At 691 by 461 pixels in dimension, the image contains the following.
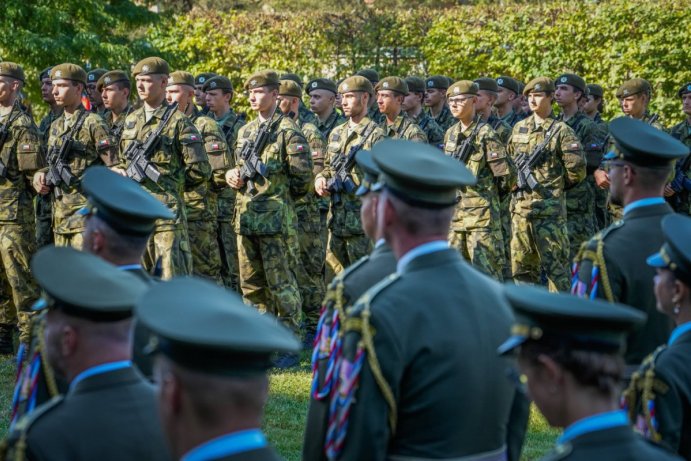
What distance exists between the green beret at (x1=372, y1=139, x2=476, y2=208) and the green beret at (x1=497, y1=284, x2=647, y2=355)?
85cm

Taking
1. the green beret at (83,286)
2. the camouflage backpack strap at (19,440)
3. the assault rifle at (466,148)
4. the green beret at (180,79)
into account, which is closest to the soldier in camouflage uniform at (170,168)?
the green beret at (180,79)

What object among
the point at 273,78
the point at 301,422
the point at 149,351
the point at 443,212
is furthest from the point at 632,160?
the point at 273,78

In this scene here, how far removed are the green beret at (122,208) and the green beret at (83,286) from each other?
0.82 meters

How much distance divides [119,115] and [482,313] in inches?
342

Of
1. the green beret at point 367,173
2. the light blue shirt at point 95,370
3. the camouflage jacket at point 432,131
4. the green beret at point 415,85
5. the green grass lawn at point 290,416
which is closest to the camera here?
the light blue shirt at point 95,370

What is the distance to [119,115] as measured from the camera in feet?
38.5

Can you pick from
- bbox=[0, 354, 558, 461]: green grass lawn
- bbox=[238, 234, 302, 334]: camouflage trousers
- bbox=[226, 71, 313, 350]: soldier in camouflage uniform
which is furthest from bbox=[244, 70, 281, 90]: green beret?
bbox=[0, 354, 558, 461]: green grass lawn

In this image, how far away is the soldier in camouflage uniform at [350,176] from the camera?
11.2 meters

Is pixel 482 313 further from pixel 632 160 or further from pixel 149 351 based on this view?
pixel 632 160

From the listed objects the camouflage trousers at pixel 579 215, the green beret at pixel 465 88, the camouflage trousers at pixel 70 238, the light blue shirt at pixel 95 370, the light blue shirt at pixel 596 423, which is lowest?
the camouflage trousers at pixel 579 215

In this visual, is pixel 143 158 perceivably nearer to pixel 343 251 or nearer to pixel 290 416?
pixel 343 251

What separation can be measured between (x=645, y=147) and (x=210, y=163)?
6.85 metres

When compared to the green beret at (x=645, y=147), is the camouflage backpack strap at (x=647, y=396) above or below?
below

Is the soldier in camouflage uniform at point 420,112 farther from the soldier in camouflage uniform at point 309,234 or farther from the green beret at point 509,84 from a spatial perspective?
the soldier in camouflage uniform at point 309,234
